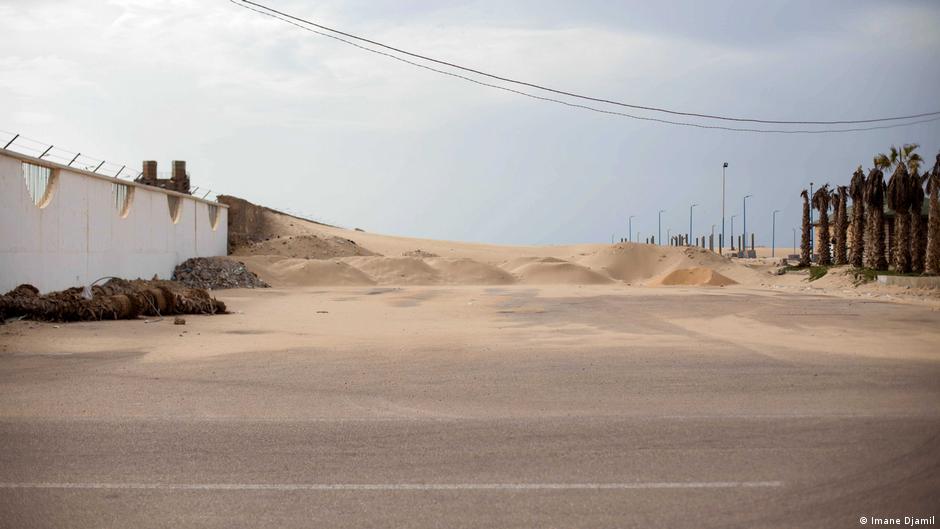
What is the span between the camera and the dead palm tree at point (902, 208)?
43219mm

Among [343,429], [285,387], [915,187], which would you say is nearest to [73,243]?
[285,387]

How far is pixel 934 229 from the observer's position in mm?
39750

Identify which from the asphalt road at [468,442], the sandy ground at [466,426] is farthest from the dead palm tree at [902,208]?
the asphalt road at [468,442]

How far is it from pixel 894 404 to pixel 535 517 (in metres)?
5.55

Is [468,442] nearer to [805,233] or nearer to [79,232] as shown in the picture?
[79,232]

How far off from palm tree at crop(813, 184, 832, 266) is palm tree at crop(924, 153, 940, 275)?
769 inches

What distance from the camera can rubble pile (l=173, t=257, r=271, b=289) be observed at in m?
38.6

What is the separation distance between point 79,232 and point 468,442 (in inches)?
913

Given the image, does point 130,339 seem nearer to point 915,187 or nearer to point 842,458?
point 842,458

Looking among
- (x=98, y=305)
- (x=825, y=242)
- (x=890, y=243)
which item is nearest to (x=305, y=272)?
(x=98, y=305)

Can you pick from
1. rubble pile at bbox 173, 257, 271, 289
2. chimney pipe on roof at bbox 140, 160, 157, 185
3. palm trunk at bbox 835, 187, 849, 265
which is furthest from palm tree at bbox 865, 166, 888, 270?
chimney pipe on roof at bbox 140, 160, 157, 185

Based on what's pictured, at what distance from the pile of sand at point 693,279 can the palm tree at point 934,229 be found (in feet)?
37.3

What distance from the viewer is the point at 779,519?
5.07 meters

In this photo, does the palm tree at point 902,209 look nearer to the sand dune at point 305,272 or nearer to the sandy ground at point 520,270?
the sandy ground at point 520,270
